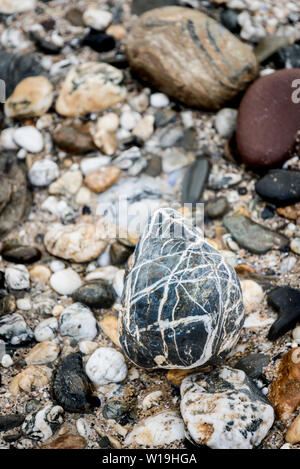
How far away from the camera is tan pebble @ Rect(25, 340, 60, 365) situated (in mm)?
2582

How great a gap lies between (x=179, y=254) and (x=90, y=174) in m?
1.33

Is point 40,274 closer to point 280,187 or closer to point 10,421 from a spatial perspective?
point 10,421

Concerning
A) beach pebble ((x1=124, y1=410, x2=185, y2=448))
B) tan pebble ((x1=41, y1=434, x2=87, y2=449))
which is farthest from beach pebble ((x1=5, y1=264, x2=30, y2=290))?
beach pebble ((x1=124, y1=410, x2=185, y2=448))

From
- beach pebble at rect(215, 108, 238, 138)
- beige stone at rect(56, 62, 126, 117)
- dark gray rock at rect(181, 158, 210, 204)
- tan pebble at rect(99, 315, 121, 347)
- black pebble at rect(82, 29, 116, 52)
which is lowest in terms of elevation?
tan pebble at rect(99, 315, 121, 347)

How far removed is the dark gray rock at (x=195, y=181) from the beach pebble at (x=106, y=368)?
127 cm

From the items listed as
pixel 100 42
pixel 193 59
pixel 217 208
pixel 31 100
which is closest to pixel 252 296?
pixel 217 208

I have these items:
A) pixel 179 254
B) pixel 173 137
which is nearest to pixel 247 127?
pixel 173 137

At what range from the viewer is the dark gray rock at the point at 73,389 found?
2.39m

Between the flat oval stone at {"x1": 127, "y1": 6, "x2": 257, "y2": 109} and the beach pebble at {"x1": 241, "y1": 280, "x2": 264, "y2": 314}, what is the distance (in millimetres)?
1502

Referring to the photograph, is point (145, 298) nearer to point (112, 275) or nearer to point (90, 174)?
point (112, 275)

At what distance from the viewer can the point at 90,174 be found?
131 inches

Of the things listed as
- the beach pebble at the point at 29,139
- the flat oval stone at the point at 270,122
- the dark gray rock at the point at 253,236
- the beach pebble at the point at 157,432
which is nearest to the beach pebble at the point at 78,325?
the beach pebble at the point at 157,432

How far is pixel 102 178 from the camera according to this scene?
329cm

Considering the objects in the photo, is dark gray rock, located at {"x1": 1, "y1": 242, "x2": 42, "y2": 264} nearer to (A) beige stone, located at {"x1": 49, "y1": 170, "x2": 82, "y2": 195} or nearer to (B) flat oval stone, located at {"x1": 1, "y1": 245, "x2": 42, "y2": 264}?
(B) flat oval stone, located at {"x1": 1, "y1": 245, "x2": 42, "y2": 264}
